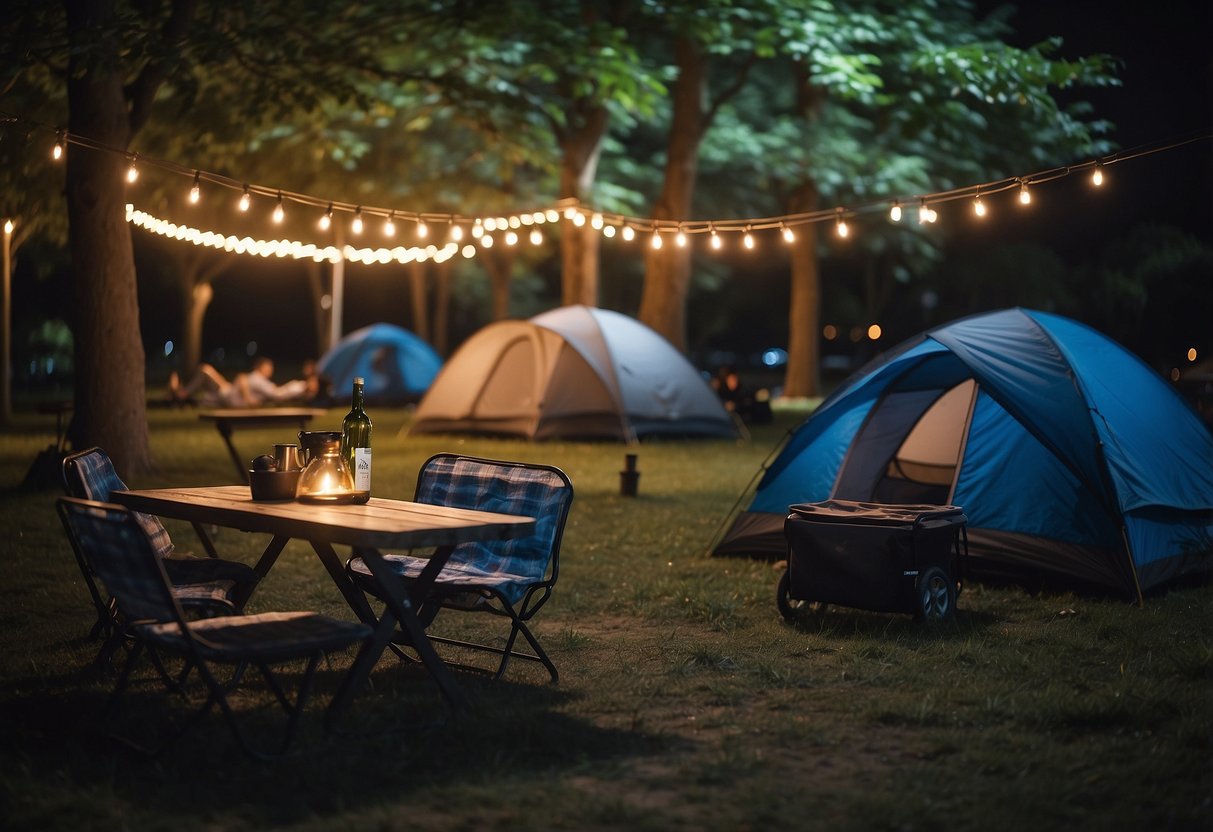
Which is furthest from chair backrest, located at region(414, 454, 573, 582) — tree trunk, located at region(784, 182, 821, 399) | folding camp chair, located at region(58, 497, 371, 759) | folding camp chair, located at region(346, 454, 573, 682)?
tree trunk, located at region(784, 182, 821, 399)

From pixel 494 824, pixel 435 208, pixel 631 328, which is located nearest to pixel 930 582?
pixel 494 824

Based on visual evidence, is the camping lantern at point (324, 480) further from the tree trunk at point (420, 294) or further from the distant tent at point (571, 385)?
the tree trunk at point (420, 294)

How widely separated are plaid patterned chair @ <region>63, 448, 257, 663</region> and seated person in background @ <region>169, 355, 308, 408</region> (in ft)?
54.2

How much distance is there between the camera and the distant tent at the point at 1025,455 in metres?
7.30

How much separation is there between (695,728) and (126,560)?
221 cm

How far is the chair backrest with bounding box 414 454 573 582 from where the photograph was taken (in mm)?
5598

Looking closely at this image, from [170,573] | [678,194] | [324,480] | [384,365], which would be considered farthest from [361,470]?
[384,365]

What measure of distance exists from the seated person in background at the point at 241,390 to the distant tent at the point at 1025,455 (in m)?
15.5

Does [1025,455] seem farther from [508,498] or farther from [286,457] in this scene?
[286,457]

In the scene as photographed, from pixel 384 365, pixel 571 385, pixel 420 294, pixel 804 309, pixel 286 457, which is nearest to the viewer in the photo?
pixel 286 457

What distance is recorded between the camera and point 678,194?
20406 millimetres

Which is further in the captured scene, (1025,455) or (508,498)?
(1025,455)

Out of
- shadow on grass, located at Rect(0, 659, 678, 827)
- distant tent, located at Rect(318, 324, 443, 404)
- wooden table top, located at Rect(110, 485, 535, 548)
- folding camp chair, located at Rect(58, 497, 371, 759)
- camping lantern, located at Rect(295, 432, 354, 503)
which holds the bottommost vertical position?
shadow on grass, located at Rect(0, 659, 678, 827)

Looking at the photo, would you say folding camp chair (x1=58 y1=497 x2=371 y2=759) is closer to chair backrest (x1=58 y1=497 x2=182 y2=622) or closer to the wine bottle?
chair backrest (x1=58 y1=497 x2=182 y2=622)
